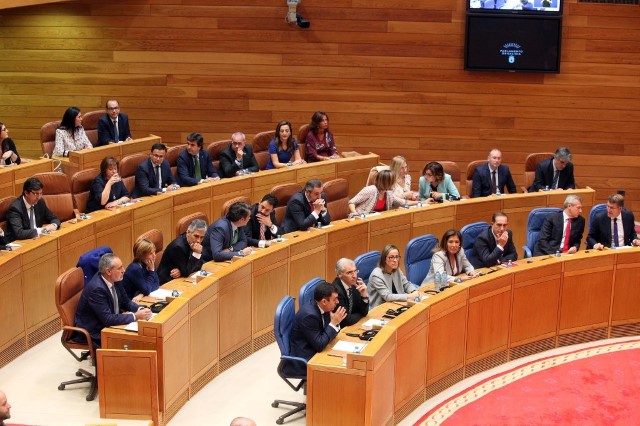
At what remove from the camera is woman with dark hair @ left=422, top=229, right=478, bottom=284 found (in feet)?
26.3

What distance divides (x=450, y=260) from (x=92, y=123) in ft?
17.1

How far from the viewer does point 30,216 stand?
8.30 meters

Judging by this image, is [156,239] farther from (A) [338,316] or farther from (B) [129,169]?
(B) [129,169]

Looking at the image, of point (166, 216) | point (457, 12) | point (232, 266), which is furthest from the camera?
point (457, 12)

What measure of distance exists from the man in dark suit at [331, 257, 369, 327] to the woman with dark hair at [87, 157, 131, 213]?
2.78 m

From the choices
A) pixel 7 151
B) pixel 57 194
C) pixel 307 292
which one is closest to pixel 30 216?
pixel 57 194

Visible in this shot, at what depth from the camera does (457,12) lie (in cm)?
1181

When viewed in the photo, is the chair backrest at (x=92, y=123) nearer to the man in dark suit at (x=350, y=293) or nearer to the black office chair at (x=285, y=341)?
the man in dark suit at (x=350, y=293)

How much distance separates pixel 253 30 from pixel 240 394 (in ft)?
18.9

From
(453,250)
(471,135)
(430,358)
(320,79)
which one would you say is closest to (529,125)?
(471,135)

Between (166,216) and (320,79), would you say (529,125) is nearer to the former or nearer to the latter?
(320,79)

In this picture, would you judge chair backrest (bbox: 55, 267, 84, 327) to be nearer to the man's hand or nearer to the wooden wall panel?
the man's hand

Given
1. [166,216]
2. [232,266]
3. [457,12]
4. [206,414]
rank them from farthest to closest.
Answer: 1. [457,12]
2. [166,216]
3. [232,266]
4. [206,414]

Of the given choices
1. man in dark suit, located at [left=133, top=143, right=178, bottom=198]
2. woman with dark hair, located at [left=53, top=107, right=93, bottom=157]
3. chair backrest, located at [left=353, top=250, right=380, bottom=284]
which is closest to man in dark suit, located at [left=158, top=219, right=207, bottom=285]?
chair backrest, located at [left=353, top=250, right=380, bottom=284]
